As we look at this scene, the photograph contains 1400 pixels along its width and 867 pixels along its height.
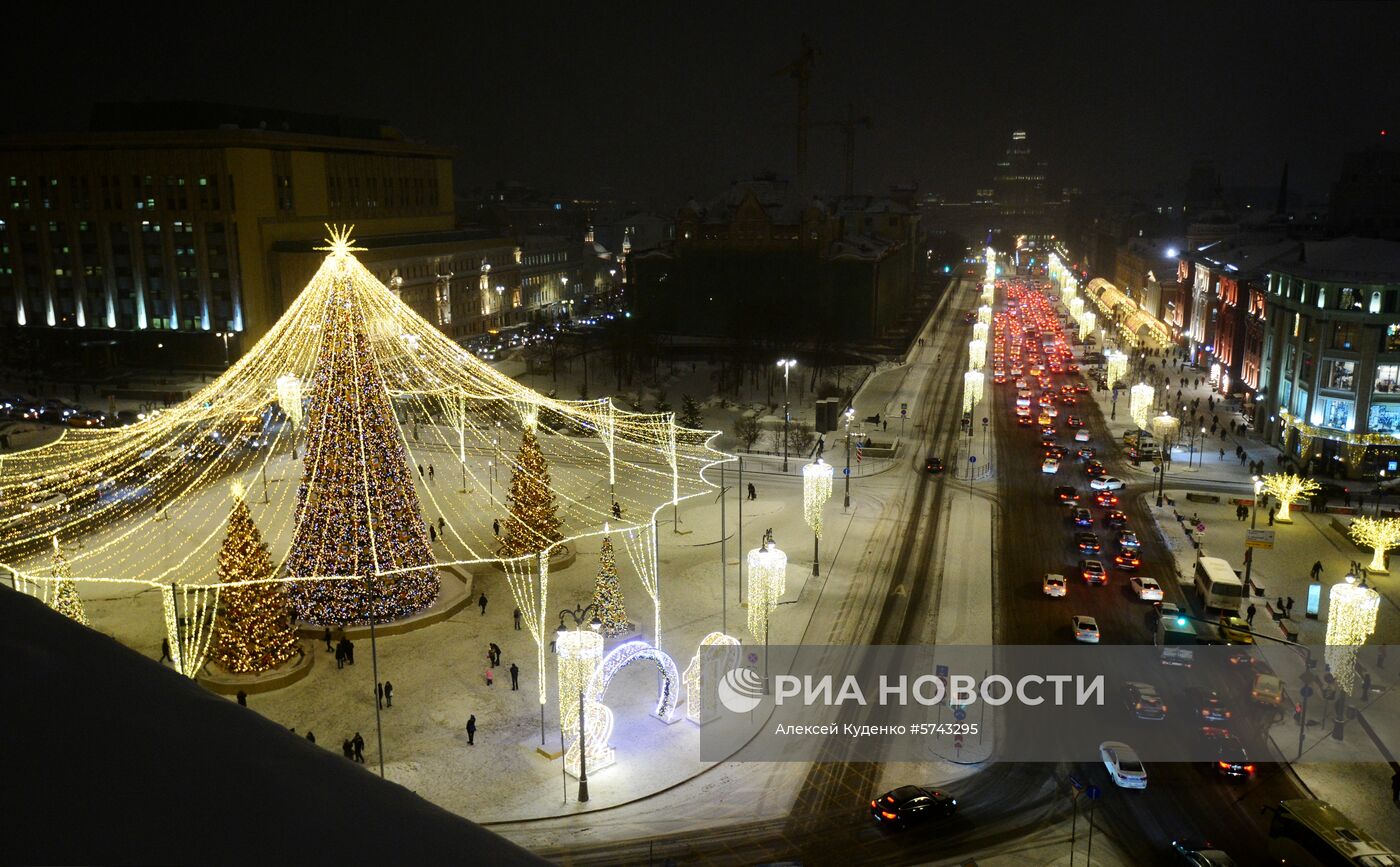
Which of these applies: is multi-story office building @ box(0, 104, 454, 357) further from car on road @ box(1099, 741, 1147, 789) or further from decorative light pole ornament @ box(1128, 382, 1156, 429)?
car on road @ box(1099, 741, 1147, 789)

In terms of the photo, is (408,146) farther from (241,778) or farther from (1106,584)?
(241,778)

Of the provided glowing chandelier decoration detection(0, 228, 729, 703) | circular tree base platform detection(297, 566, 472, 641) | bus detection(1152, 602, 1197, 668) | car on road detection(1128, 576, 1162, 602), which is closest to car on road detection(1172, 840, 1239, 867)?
bus detection(1152, 602, 1197, 668)

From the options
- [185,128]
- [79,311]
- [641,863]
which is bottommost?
[641,863]

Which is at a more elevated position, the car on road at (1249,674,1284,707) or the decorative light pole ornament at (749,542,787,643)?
the decorative light pole ornament at (749,542,787,643)

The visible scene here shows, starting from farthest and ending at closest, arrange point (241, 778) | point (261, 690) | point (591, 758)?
point (261, 690)
point (591, 758)
point (241, 778)

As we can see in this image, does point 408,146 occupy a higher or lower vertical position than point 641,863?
higher

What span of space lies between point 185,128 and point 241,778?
85.4m

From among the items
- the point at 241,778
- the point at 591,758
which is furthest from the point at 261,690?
the point at 241,778

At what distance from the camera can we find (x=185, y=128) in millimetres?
76312

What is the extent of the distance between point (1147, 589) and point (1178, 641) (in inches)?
196

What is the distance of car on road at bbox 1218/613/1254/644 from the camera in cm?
2762

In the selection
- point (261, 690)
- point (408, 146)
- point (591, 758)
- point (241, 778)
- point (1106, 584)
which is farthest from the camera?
point (408, 146)

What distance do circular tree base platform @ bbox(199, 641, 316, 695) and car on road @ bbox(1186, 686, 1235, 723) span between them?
74.2 feet

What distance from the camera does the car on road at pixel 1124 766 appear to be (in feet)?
69.9
